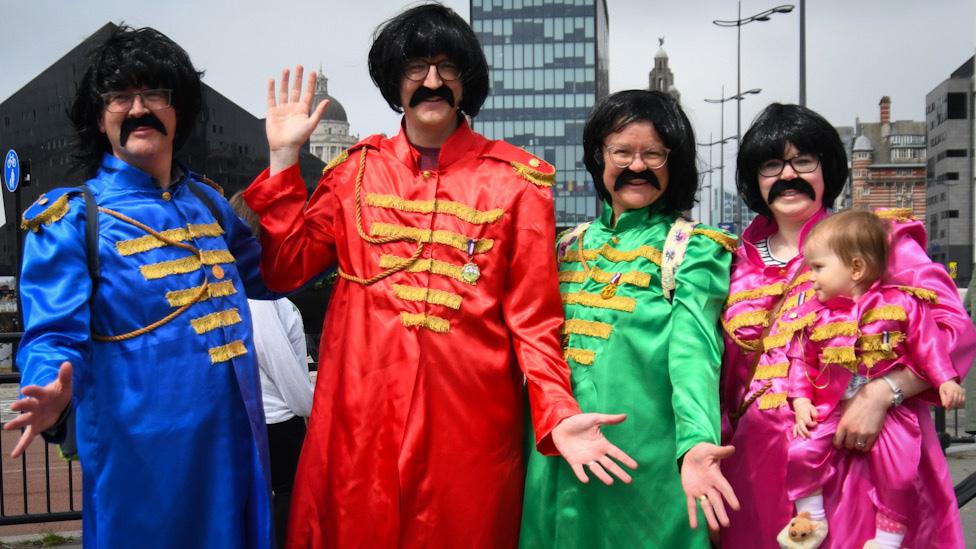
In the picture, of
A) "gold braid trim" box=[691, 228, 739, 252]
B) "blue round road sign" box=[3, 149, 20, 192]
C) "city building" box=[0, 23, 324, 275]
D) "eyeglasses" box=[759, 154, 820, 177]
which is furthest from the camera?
"blue round road sign" box=[3, 149, 20, 192]

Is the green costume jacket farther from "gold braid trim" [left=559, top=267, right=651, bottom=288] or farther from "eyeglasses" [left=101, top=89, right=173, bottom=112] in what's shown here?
"eyeglasses" [left=101, top=89, right=173, bottom=112]

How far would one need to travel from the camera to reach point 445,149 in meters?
2.99

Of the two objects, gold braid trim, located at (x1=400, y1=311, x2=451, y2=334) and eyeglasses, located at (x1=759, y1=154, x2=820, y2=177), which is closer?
gold braid trim, located at (x1=400, y1=311, x2=451, y2=334)

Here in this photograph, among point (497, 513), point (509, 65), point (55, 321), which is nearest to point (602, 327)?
point (497, 513)

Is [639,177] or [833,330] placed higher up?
[639,177]

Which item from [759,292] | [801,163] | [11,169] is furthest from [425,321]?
[11,169]

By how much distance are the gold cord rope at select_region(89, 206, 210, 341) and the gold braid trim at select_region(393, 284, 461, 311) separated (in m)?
0.60

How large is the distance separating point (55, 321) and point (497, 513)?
1.40 meters

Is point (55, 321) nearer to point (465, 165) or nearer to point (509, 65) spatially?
point (465, 165)

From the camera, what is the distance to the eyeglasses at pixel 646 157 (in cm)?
297

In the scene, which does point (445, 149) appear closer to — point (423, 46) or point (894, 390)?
point (423, 46)

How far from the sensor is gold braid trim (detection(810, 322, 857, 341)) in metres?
2.70

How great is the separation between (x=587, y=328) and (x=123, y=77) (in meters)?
1.62

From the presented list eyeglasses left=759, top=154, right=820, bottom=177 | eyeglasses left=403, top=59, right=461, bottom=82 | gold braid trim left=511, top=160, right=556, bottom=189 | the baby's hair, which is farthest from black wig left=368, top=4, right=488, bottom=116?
the baby's hair
